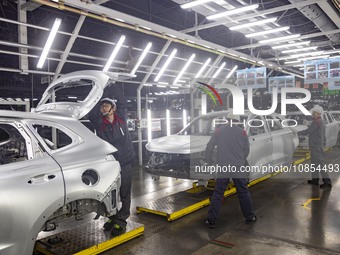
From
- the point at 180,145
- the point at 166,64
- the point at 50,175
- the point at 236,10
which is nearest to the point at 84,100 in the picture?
the point at 50,175

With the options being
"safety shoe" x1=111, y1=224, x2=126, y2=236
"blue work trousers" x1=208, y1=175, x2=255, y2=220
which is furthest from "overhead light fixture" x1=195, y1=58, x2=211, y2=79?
"safety shoe" x1=111, y1=224, x2=126, y2=236

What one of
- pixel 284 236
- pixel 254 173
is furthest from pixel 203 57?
pixel 284 236

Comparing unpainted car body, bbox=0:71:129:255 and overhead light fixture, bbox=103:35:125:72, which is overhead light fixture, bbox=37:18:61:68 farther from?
unpainted car body, bbox=0:71:129:255

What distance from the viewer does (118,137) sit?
12.6ft

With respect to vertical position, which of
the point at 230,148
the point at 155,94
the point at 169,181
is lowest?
the point at 169,181

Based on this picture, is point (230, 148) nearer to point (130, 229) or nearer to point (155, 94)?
point (130, 229)

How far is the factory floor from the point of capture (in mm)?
3607

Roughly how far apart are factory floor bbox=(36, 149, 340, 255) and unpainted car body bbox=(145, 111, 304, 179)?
692 millimetres

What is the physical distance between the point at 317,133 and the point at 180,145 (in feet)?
11.0

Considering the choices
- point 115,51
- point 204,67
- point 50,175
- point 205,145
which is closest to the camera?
point 50,175

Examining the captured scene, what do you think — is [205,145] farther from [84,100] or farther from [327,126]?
[327,126]

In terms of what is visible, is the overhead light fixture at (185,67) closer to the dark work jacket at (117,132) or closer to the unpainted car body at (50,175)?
the dark work jacket at (117,132)

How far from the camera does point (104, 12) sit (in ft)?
20.0

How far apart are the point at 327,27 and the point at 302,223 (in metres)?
6.55
